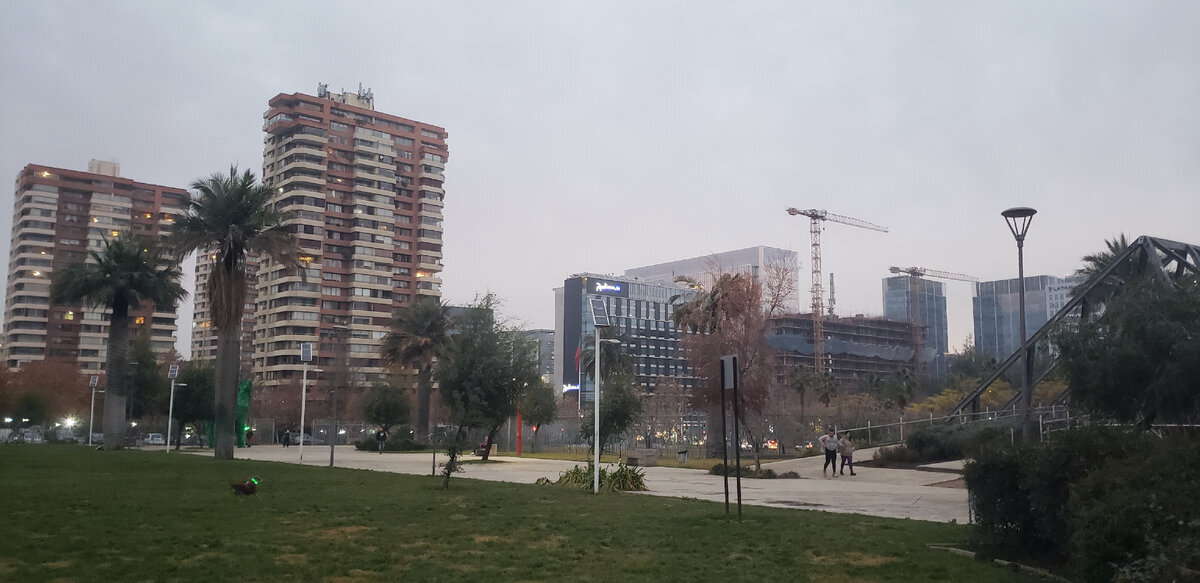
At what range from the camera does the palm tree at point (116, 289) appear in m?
40.8

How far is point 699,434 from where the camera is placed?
54031mm

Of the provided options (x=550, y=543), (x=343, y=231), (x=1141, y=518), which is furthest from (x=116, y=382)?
(x=343, y=231)

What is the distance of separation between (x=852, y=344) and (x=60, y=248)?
134m

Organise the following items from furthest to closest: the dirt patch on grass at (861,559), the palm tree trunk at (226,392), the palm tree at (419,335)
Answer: the palm tree at (419,335) < the palm tree trunk at (226,392) < the dirt patch on grass at (861,559)

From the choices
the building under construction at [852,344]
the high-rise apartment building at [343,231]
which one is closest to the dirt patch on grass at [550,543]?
the high-rise apartment building at [343,231]

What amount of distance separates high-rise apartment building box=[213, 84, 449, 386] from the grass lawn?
94.0 meters

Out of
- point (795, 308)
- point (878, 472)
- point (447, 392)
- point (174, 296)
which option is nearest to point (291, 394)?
point (174, 296)

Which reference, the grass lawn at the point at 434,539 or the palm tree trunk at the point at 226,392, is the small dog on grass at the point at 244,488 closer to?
the grass lawn at the point at 434,539

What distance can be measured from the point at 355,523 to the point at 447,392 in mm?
28018

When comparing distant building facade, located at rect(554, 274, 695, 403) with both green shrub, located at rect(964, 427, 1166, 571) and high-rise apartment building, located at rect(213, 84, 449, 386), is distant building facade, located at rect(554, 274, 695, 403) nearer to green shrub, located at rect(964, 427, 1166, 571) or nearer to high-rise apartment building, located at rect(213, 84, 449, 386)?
high-rise apartment building, located at rect(213, 84, 449, 386)

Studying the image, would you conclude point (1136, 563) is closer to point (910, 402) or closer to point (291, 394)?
point (910, 402)

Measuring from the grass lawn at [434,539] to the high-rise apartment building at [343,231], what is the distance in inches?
3700

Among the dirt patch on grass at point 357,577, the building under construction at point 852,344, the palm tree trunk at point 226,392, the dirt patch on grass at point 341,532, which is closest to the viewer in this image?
the dirt patch on grass at point 357,577

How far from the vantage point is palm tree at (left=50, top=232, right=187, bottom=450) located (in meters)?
40.8
